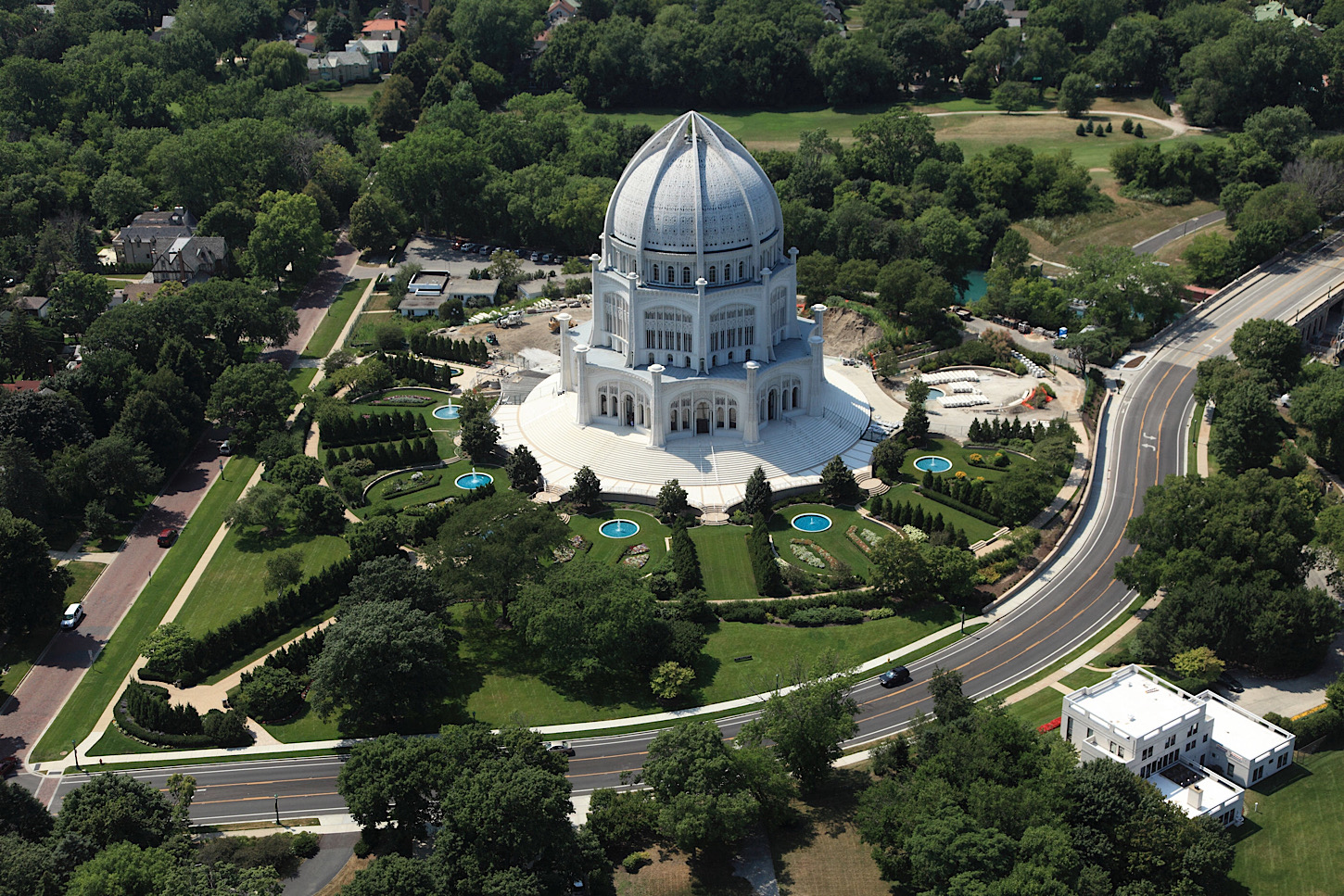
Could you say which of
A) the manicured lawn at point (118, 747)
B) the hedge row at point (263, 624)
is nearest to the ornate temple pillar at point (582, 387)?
the hedge row at point (263, 624)

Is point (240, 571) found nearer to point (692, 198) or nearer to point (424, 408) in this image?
point (424, 408)

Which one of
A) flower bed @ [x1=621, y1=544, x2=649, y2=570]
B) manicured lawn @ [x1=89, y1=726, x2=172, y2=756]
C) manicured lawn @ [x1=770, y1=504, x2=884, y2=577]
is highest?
flower bed @ [x1=621, y1=544, x2=649, y2=570]

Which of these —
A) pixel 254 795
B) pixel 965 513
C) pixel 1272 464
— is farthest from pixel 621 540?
pixel 1272 464

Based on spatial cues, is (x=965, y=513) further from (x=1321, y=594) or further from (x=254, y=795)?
(x=254, y=795)

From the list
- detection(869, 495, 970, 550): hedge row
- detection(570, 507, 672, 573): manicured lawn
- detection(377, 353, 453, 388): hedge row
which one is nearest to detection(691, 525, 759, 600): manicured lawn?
detection(570, 507, 672, 573): manicured lawn

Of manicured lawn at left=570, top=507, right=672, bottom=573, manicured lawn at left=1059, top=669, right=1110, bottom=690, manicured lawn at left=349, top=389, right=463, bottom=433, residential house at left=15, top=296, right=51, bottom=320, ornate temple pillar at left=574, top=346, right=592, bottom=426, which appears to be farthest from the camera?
residential house at left=15, top=296, right=51, bottom=320

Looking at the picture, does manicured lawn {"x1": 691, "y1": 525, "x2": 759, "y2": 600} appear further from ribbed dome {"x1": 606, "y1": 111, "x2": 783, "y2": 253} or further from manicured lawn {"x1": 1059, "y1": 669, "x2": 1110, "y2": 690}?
ribbed dome {"x1": 606, "y1": 111, "x2": 783, "y2": 253}
